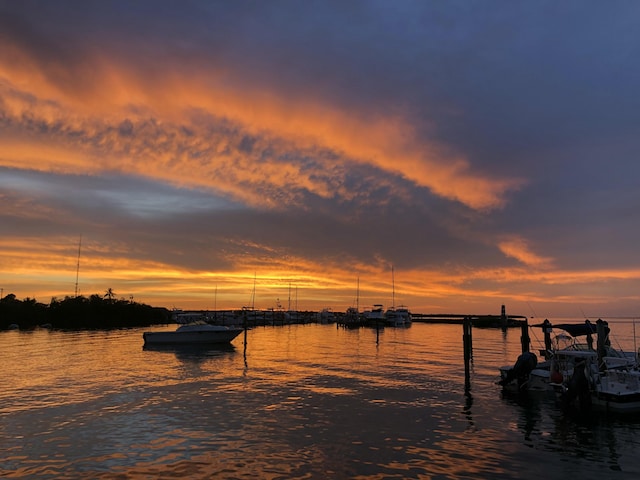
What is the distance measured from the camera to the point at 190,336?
66.5 meters

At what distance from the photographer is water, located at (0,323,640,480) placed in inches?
623

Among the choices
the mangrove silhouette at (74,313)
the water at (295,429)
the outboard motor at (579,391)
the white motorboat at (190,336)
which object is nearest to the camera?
the water at (295,429)

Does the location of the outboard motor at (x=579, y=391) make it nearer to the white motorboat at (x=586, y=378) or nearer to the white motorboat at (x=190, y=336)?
the white motorboat at (x=586, y=378)

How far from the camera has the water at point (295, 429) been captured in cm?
1584

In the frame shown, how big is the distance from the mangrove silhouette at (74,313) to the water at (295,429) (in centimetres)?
10208

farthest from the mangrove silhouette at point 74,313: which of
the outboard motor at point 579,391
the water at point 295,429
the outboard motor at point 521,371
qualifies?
the outboard motor at point 579,391

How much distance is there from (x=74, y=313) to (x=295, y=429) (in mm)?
137725

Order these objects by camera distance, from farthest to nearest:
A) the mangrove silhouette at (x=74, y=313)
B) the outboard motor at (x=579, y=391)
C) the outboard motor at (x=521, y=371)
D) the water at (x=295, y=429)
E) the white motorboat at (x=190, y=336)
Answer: the mangrove silhouette at (x=74, y=313) < the white motorboat at (x=190, y=336) < the outboard motor at (x=521, y=371) < the outboard motor at (x=579, y=391) < the water at (x=295, y=429)

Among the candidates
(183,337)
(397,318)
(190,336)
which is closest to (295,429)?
(190,336)

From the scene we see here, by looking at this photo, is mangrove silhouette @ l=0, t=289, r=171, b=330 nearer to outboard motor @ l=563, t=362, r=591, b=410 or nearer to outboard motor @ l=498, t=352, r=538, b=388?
outboard motor @ l=498, t=352, r=538, b=388

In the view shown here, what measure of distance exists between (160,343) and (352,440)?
178 feet

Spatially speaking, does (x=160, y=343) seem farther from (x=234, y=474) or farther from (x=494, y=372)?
(x=234, y=474)

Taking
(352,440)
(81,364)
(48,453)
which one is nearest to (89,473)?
(48,453)

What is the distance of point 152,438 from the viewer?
63.0ft
